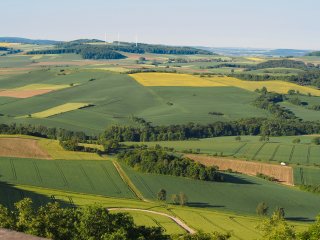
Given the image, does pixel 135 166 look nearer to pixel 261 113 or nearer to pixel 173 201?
pixel 173 201

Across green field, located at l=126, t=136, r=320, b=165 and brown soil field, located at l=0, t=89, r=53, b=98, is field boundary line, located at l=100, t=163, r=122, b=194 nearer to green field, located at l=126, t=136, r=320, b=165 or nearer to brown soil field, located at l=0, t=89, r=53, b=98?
green field, located at l=126, t=136, r=320, b=165

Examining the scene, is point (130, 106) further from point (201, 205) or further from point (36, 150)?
point (201, 205)

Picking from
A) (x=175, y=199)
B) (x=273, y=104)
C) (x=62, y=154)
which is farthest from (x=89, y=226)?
(x=273, y=104)

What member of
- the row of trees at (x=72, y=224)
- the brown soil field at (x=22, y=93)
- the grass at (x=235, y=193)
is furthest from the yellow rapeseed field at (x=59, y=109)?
the row of trees at (x=72, y=224)

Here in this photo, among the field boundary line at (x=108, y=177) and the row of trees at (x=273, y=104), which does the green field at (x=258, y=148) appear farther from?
the field boundary line at (x=108, y=177)

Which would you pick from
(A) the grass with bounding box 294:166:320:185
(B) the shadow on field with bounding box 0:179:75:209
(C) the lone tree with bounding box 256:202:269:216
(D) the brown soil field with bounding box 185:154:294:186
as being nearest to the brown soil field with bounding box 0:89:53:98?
(D) the brown soil field with bounding box 185:154:294:186

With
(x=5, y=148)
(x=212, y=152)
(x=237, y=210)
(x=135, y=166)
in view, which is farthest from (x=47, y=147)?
(x=237, y=210)
